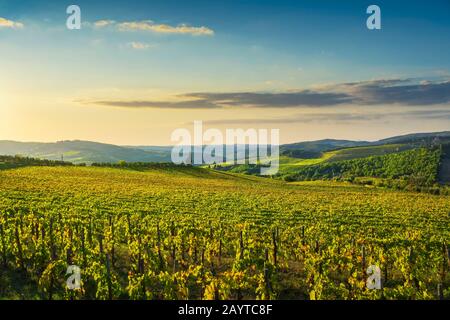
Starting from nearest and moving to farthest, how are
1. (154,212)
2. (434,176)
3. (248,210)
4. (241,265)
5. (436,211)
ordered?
(241,265), (154,212), (248,210), (436,211), (434,176)

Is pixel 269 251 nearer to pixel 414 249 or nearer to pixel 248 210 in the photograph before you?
pixel 414 249

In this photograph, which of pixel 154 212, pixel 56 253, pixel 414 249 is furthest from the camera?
pixel 154 212

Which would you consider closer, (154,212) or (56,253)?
(56,253)

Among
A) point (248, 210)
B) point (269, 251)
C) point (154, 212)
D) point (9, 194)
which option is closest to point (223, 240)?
point (269, 251)

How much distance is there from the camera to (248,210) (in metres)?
41.0

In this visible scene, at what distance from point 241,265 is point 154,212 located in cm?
2210

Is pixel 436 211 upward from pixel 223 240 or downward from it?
downward

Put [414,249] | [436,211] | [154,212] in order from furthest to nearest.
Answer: [436,211]
[154,212]
[414,249]
